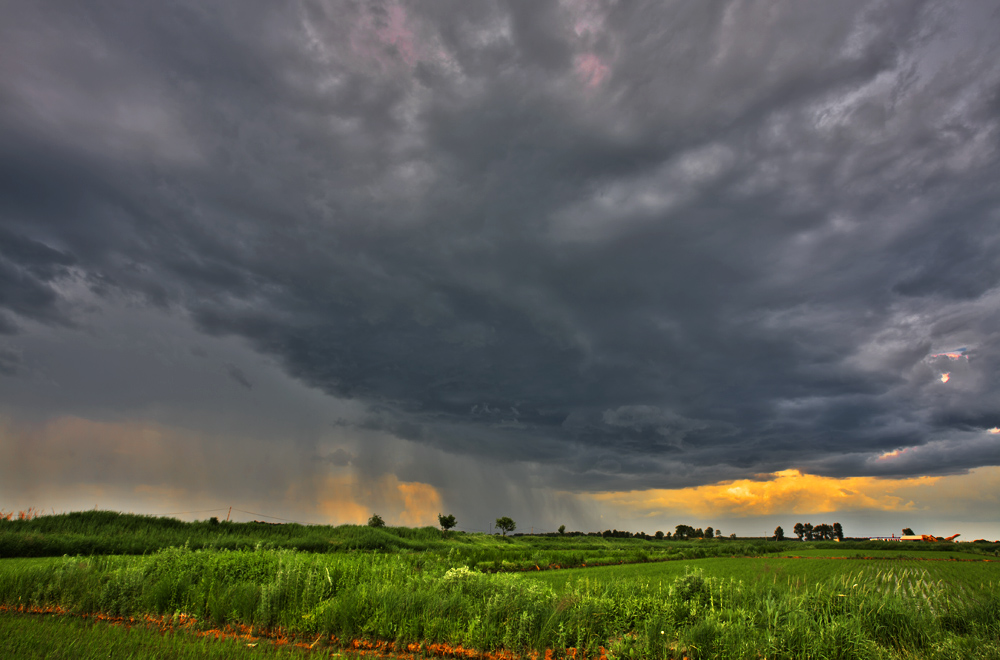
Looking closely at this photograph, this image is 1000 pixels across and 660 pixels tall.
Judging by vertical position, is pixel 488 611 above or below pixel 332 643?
above

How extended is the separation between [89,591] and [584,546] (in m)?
75.4

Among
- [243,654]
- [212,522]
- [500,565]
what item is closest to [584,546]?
[500,565]

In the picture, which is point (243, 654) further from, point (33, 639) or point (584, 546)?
point (584, 546)

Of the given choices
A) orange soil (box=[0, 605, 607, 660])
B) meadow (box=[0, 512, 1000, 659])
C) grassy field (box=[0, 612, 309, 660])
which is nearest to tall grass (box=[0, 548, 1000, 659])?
meadow (box=[0, 512, 1000, 659])

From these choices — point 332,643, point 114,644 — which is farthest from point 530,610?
point 114,644

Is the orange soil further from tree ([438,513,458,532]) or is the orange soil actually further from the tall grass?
tree ([438,513,458,532])

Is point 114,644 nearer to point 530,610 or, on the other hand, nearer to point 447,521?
point 530,610

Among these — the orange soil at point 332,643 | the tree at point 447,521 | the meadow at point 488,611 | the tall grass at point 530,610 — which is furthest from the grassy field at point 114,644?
the tree at point 447,521

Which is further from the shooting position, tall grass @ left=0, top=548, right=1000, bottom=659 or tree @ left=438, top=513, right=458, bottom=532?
tree @ left=438, top=513, right=458, bottom=532

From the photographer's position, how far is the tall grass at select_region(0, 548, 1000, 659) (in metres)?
11.2

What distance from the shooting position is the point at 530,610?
1281cm

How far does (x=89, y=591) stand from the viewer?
15.3 m

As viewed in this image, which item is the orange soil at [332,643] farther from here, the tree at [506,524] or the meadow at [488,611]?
the tree at [506,524]

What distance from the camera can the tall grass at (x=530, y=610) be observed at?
36.7ft
